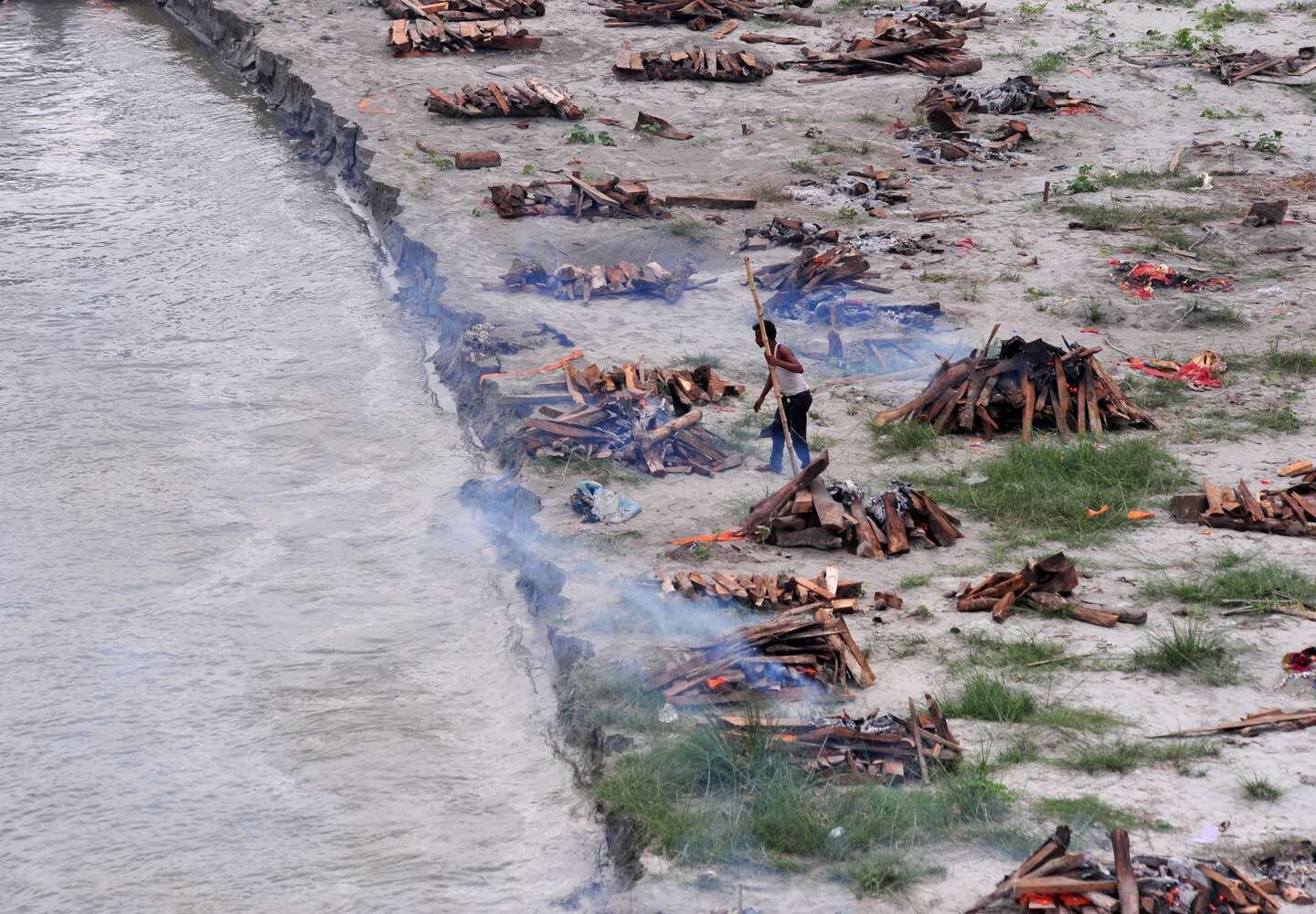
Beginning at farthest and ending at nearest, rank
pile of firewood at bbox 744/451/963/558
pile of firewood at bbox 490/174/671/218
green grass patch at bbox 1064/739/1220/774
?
pile of firewood at bbox 490/174/671/218 → pile of firewood at bbox 744/451/963/558 → green grass patch at bbox 1064/739/1220/774

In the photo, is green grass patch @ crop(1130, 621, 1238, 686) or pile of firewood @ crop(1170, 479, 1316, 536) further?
pile of firewood @ crop(1170, 479, 1316, 536)

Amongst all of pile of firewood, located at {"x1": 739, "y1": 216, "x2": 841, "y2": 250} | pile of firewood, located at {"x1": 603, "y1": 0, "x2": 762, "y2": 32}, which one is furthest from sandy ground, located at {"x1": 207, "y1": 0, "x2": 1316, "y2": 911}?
pile of firewood, located at {"x1": 603, "y1": 0, "x2": 762, "y2": 32}

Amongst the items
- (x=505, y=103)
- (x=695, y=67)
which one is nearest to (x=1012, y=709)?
(x=505, y=103)

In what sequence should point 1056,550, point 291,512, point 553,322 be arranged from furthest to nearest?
point 553,322
point 291,512
point 1056,550

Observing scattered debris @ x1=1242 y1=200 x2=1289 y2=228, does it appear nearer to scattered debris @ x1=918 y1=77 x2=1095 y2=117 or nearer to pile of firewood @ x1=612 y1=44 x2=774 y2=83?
scattered debris @ x1=918 y1=77 x2=1095 y2=117

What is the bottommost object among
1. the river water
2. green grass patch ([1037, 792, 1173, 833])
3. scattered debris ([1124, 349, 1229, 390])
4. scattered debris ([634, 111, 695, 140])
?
the river water

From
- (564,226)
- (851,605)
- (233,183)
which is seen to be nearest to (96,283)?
(233,183)

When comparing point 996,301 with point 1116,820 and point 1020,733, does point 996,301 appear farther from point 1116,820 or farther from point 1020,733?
point 1116,820

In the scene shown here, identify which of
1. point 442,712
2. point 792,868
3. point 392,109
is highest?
point 392,109

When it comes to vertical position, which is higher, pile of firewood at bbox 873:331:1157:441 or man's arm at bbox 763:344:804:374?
man's arm at bbox 763:344:804:374
